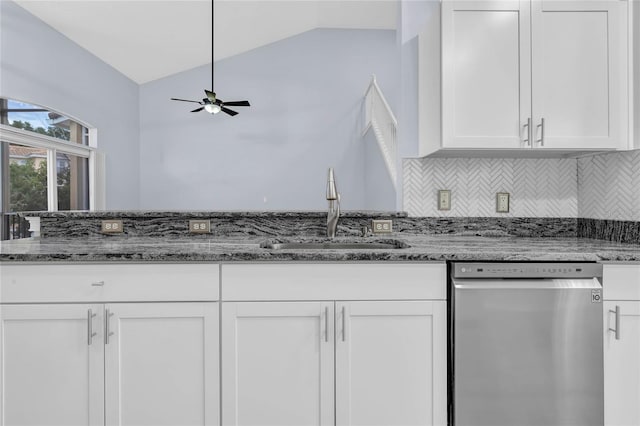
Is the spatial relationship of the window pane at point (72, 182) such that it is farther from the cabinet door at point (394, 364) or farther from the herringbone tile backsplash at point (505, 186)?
the cabinet door at point (394, 364)

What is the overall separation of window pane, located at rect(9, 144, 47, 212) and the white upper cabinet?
422 cm

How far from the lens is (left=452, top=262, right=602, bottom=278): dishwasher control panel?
156 cm

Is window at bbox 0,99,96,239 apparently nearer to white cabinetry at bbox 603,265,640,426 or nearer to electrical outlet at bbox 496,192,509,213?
electrical outlet at bbox 496,192,509,213

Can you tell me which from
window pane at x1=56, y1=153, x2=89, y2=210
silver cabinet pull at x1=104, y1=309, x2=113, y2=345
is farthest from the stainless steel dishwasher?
window pane at x1=56, y1=153, x2=89, y2=210

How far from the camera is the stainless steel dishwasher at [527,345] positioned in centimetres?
155

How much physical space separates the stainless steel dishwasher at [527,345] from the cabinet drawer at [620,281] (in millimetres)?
52

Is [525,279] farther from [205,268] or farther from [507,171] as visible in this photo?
[205,268]

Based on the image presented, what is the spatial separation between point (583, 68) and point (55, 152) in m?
5.14

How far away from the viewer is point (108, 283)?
1566 mm

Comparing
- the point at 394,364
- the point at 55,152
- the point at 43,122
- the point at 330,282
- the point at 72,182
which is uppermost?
the point at 43,122

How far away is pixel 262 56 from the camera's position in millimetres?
6715

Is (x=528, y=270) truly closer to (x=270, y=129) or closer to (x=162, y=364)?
(x=162, y=364)

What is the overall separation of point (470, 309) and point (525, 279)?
0.24 m

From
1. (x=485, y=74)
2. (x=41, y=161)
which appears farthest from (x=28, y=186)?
(x=485, y=74)
